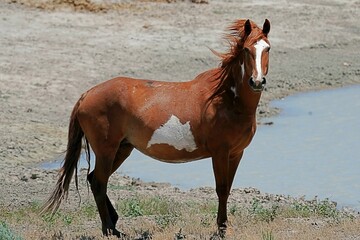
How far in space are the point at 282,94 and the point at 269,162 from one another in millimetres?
4822

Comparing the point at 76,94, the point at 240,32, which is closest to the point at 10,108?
the point at 76,94

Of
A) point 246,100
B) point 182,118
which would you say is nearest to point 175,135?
point 182,118

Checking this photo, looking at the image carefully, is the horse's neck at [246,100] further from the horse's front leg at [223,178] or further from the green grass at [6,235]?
the green grass at [6,235]

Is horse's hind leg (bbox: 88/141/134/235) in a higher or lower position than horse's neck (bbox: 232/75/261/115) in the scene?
lower

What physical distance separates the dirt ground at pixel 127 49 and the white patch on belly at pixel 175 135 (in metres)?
5.15

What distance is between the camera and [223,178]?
30.2ft

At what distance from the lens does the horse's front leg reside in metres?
9.15

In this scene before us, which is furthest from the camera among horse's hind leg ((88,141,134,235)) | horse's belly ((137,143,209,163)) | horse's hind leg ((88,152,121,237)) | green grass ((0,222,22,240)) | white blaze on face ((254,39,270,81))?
horse's hind leg ((88,141,134,235))

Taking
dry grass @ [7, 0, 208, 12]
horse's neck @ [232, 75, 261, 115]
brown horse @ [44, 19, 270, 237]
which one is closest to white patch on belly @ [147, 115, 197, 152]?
brown horse @ [44, 19, 270, 237]

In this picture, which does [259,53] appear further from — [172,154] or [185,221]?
[185,221]

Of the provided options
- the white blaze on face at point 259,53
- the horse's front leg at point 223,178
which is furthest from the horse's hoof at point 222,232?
the white blaze on face at point 259,53

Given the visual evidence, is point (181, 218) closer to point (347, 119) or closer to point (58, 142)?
point (58, 142)

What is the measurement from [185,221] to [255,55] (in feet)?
6.80

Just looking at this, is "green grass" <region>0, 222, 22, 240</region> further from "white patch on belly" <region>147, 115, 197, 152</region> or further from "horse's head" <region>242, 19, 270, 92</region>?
"horse's head" <region>242, 19, 270, 92</region>
